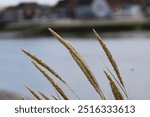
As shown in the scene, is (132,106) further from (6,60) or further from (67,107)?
(6,60)

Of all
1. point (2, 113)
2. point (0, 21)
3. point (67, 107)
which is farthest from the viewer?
point (0, 21)

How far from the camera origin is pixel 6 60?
3.52 m

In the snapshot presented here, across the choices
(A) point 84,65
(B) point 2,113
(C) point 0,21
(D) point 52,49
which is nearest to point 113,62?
(A) point 84,65

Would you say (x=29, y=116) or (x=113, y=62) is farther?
(x=29, y=116)

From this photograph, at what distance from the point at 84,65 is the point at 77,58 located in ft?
0.05

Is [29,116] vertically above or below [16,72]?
above

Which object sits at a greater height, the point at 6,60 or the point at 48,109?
the point at 48,109

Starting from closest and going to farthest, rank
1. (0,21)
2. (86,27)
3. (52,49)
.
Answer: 1. (0,21)
2. (52,49)
3. (86,27)

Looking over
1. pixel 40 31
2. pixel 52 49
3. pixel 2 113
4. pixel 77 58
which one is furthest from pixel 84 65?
pixel 40 31

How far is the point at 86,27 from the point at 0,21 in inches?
164

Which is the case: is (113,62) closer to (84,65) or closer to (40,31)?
(84,65)

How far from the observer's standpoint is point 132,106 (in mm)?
867

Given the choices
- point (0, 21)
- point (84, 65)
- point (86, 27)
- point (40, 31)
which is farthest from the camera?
point (86, 27)

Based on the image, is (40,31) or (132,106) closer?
(132,106)
